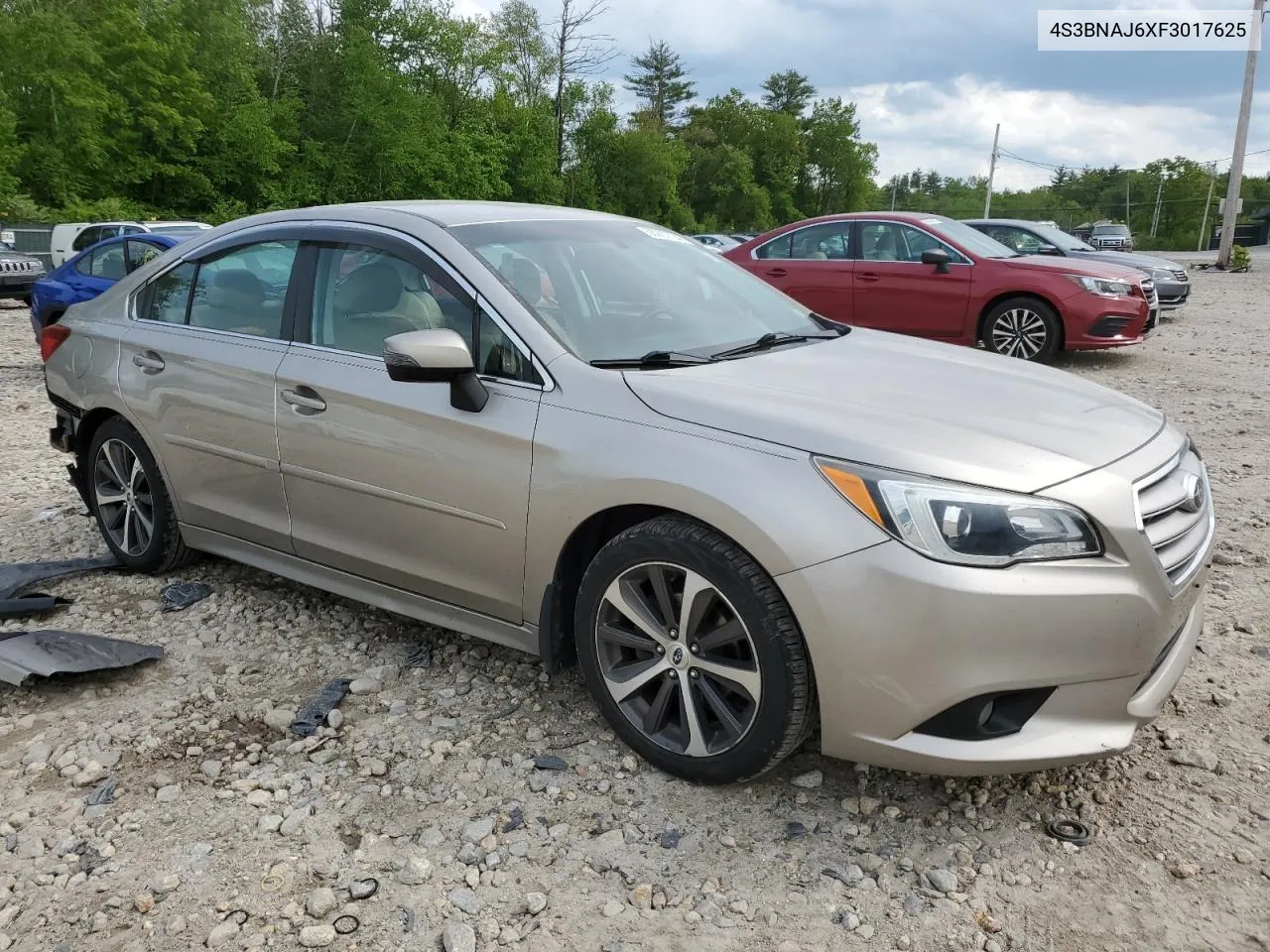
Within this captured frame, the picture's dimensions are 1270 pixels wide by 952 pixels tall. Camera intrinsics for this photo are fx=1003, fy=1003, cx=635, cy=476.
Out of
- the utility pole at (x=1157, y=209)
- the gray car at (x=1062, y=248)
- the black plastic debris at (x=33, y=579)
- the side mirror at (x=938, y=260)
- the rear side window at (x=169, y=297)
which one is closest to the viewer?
the black plastic debris at (x=33, y=579)

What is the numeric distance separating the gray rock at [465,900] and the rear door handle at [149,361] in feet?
8.68

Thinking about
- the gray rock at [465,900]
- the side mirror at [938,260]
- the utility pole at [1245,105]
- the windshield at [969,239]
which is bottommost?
the gray rock at [465,900]

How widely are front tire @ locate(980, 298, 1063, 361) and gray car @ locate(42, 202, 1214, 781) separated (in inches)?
267

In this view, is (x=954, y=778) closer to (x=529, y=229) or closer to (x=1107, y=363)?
(x=529, y=229)

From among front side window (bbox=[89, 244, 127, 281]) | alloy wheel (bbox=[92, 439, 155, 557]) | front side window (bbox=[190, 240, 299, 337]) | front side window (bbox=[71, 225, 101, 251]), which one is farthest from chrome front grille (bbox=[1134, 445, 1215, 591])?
front side window (bbox=[71, 225, 101, 251])

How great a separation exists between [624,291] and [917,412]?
1.20m

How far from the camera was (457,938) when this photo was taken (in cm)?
229

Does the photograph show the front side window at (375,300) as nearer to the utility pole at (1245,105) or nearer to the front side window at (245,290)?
the front side window at (245,290)

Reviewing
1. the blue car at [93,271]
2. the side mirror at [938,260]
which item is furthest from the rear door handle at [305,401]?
the blue car at [93,271]

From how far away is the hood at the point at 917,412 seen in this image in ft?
8.15

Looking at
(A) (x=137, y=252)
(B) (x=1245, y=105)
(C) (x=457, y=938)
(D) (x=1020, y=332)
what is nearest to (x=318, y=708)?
(C) (x=457, y=938)

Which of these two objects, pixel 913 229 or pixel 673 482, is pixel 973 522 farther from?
pixel 913 229

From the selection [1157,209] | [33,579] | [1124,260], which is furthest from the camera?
[1157,209]

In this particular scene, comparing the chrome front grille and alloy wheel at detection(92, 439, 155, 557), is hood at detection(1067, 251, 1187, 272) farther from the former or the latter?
alloy wheel at detection(92, 439, 155, 557)
